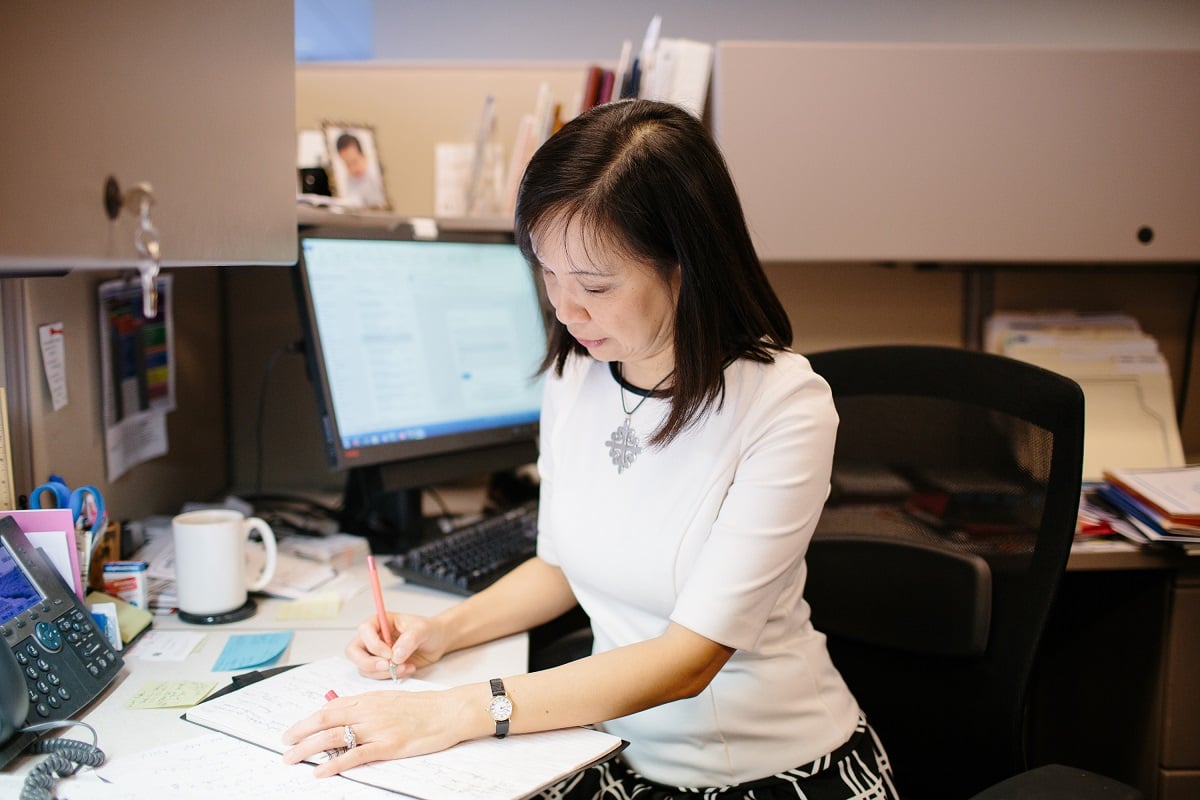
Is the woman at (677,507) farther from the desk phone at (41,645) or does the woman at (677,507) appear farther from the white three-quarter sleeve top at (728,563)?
the desk phone at (41,645)

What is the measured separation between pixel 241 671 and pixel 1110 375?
1.55m

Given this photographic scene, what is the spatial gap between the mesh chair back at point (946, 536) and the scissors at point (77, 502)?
88 centimetres

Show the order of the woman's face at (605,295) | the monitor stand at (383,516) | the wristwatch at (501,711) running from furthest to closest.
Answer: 1. the monitor stand at (383,516)
2. the woman's face at (605,295)
3. the wristwatch at (501,711)

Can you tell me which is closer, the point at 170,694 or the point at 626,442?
the point at 170,694

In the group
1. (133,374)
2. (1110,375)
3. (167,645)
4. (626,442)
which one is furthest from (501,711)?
(1110,375)

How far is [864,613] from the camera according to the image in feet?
3.85

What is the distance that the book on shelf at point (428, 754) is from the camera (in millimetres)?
738

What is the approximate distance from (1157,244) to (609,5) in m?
1.83

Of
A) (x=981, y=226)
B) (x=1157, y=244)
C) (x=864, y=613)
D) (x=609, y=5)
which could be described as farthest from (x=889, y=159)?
(x=609, y=5)

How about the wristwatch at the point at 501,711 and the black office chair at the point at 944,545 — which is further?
the black office chair at the point at 944,545

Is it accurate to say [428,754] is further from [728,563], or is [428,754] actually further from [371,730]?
[728,563]

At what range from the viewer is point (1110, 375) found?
67.6 inches

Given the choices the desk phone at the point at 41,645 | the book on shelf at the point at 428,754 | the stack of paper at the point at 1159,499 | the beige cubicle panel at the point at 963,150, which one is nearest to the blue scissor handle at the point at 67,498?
the desk phone at the point at 41,645

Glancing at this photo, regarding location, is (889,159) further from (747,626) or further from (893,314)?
(747,626)
